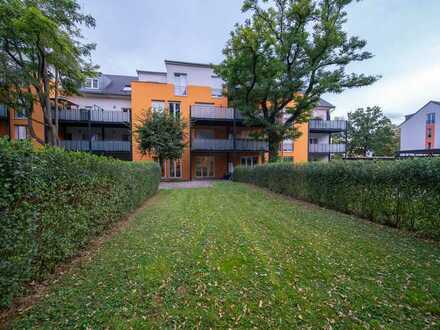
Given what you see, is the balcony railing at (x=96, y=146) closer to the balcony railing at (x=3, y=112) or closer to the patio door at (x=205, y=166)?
the balcony railing at (x=3, y=112)

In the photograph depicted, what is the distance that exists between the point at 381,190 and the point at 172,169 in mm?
17754

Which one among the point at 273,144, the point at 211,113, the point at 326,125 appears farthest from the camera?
the point at 326,125

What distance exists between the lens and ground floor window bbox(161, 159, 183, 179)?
66.7ft

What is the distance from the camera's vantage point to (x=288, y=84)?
589 inches

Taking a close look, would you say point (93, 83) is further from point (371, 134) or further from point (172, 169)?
point (371, 134)

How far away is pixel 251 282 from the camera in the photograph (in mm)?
2861

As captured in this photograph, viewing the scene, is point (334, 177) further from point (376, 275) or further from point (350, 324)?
point (350, 324)

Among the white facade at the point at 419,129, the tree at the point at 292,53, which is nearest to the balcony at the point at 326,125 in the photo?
Result: the tree at the point at 292,53

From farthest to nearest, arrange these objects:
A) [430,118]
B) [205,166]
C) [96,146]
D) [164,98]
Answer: [430,118] → [205,166] → [164,98] → [96,146]

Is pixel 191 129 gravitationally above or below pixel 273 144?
above

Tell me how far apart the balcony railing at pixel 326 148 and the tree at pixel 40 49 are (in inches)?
916

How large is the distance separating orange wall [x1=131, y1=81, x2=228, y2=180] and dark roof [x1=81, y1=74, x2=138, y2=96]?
2877 millimetres

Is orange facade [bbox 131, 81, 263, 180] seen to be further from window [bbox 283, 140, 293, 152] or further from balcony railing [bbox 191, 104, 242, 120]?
window [bbox 283, 140, 293, 152]

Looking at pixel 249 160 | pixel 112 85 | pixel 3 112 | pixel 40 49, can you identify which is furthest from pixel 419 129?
pixel 3 112
